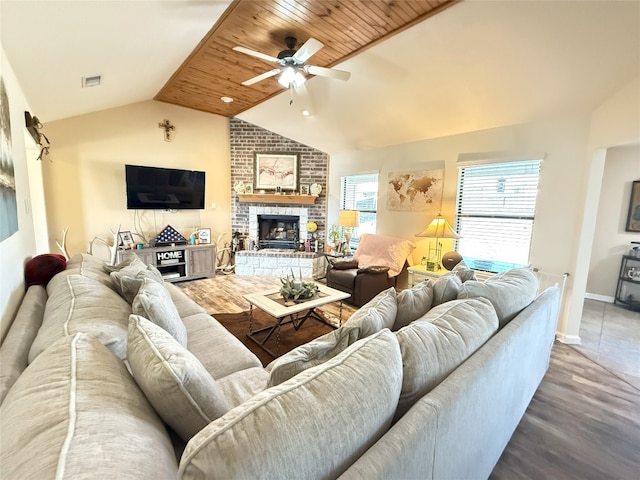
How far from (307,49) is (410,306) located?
7.26ft

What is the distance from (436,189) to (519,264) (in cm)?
140

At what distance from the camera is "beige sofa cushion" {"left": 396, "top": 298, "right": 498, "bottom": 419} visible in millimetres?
998

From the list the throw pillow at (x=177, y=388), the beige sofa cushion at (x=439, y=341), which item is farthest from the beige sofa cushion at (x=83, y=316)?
the beige sofa cushion at (x=439, y=341)

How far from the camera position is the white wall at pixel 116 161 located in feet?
13.5

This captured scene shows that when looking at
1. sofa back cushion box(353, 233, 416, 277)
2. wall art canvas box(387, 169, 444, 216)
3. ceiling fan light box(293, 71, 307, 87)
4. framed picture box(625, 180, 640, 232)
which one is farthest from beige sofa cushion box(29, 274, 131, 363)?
framed picture box(625, 180, 640, 232)

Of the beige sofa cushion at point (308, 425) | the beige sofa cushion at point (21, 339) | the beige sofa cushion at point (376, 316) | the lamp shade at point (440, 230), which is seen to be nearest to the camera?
the beige sofa cushion at point (308, 425)

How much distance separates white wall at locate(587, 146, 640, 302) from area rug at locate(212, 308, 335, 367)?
4313mm

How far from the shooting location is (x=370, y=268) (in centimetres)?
392

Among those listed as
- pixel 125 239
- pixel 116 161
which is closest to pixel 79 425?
pixel 125 239

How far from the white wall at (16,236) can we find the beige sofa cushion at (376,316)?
5.68 ft

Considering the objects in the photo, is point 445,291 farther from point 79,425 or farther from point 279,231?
point 279,231

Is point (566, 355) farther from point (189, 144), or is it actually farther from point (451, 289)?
point (189, 144)

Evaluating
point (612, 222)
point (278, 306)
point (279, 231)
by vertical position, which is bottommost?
point (278, 306)

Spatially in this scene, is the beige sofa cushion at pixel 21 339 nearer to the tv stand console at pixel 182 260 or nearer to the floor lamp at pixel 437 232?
the tv stand console at pixel 182 260
